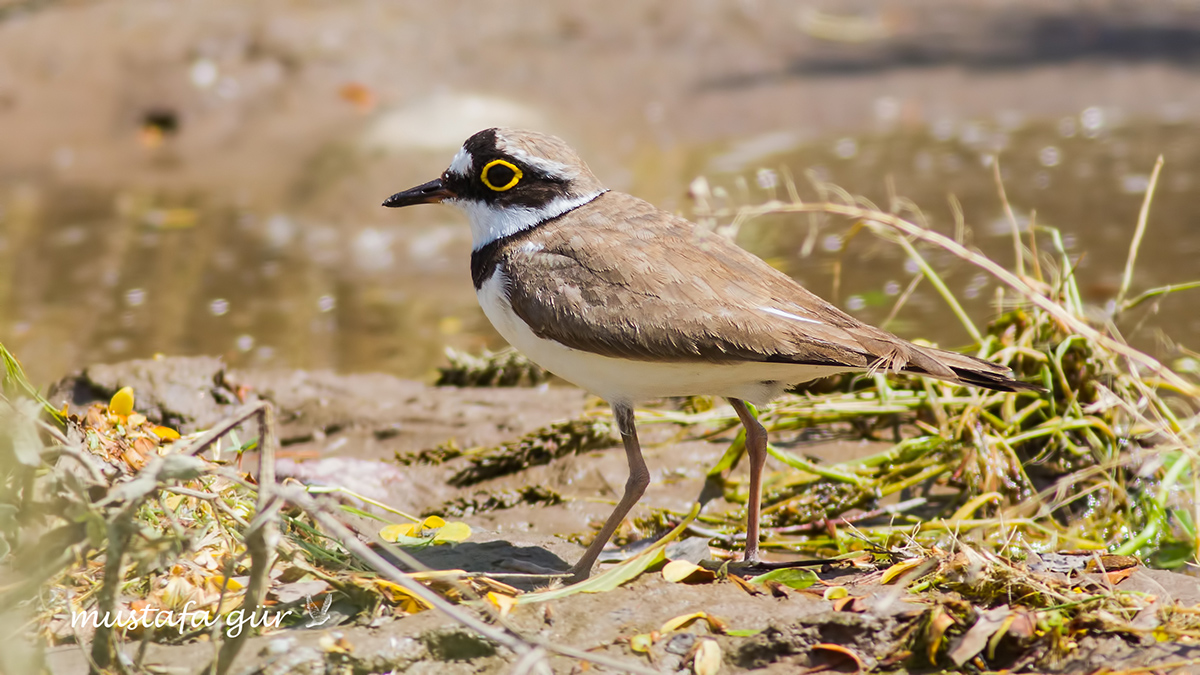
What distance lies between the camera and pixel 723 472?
205 inches

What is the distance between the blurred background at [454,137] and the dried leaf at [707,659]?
15.1ft

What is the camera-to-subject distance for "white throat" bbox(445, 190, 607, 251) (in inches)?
180

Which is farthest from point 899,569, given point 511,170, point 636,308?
point 511,170

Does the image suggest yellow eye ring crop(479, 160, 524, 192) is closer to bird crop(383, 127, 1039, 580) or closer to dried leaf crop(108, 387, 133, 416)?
bird crop(383, 127, 1039, 580)

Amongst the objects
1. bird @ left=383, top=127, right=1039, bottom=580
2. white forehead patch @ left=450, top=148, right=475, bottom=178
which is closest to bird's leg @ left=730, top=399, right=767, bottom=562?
bird @ left=383, top=127, right=1039, bottom=580

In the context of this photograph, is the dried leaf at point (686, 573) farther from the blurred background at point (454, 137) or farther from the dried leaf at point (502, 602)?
the blurred background at point (454, 137)

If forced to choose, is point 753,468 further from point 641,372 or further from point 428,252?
point 428,252

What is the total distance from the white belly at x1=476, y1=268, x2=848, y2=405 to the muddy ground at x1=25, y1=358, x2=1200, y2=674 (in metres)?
0.71

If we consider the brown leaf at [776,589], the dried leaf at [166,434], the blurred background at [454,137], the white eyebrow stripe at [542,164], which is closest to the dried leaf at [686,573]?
the brown leaf at [776,589]

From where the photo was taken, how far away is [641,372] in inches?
161

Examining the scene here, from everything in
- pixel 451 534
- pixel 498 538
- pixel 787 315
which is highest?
pixel 787 315

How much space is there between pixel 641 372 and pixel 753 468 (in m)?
0.73

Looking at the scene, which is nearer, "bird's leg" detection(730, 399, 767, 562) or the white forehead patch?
"bird's leg" detection(730, 399, 767, 562)

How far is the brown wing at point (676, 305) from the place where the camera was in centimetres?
389
